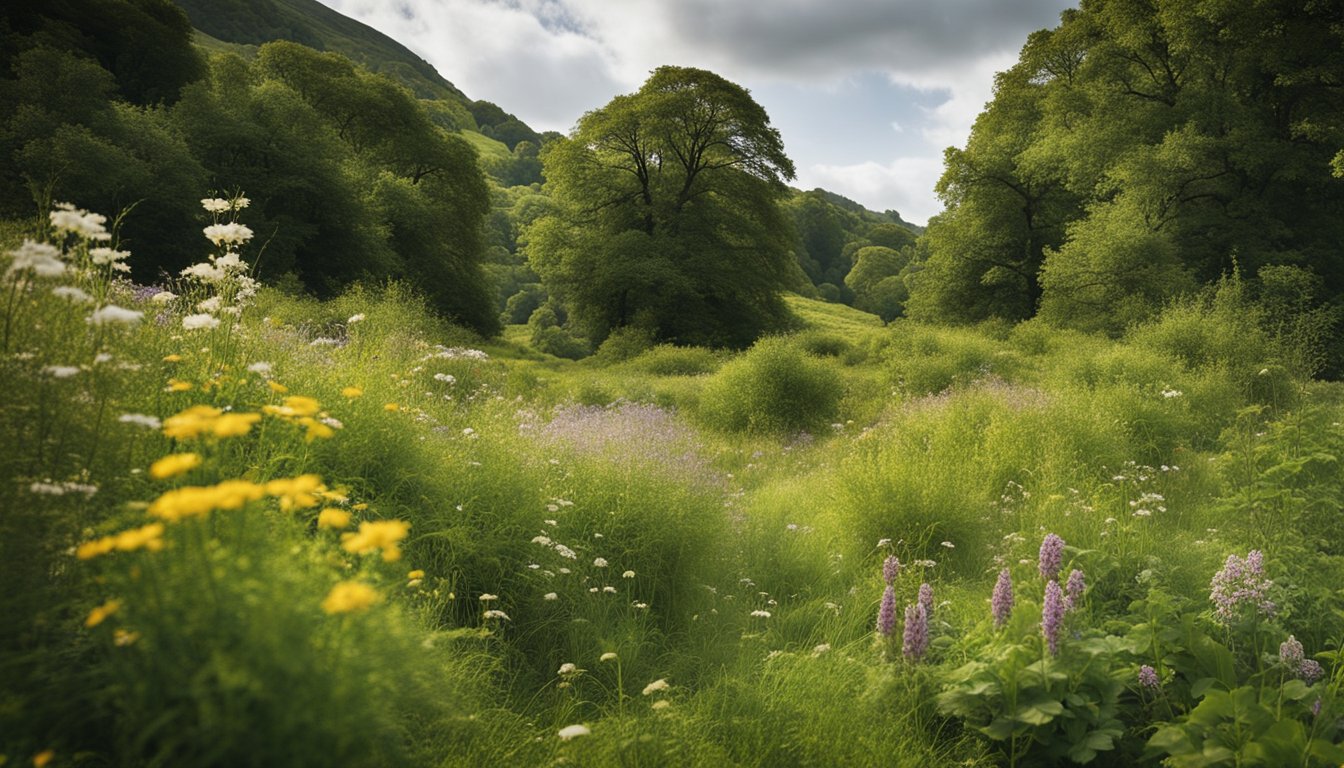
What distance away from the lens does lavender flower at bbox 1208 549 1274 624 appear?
3.41 meters

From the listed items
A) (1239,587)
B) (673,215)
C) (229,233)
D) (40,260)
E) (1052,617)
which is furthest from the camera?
(673,215)

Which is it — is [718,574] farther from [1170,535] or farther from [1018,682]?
[1170,535]

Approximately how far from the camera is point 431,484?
4.37m

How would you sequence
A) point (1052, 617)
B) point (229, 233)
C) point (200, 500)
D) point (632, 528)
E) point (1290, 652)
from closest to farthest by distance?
point (200, 500) < point (1052, 617) < point (1290, 652) < point (229, 233) < point (632, 528)

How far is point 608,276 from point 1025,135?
61.5 feet

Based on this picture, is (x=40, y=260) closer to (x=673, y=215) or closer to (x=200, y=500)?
(x=200, y=500)

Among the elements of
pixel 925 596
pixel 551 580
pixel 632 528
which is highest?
pixel 925 596

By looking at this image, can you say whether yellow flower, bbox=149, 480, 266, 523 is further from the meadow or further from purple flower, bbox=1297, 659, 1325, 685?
purple flower, bbox=1297, 659, 1325, 685

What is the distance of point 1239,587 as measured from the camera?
3523 mm

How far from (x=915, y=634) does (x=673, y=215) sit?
95.3 feet

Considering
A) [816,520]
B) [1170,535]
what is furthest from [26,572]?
[1170,535]

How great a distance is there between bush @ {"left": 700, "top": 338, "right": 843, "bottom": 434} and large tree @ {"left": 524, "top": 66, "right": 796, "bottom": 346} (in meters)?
15.0

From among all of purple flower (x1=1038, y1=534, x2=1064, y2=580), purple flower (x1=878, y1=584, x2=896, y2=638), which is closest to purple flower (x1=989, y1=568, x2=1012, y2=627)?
purple flower (x1=1038, y1=534, x2=1064, y2=580)

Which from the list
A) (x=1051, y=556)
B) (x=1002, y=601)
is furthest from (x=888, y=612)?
(x=1051, y=556)
